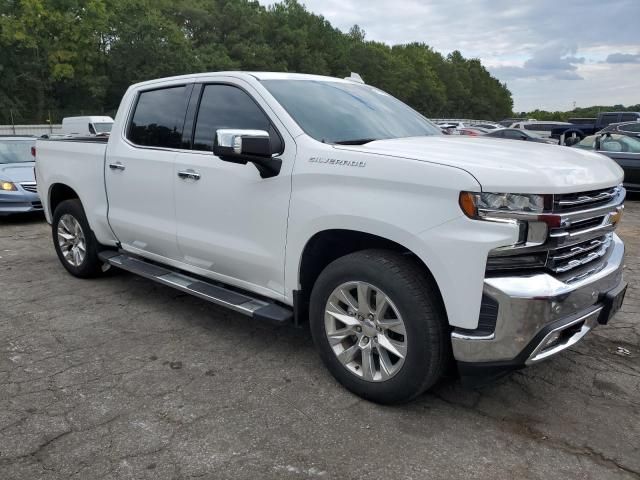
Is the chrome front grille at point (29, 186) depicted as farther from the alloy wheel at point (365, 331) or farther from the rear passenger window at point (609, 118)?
the rear passenger window at point (609, 118)

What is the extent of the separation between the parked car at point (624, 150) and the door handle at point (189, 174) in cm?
991

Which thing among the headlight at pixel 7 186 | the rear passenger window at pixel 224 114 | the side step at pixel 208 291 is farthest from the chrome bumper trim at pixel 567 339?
the headlight at pixel 7 186

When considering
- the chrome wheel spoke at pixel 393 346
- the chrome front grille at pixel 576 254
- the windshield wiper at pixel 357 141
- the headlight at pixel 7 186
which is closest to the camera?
the chrome front grille at pixel 576 254

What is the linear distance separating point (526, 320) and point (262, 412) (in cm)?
151

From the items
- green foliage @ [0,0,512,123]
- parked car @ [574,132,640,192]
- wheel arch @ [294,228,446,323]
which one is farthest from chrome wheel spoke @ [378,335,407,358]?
green foliage @ [0,0,512,123]

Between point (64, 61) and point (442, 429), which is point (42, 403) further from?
point (64, 61)

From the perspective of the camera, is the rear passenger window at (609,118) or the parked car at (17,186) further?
the rear passenger window at (609,118)

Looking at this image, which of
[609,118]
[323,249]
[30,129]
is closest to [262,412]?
[323,249]

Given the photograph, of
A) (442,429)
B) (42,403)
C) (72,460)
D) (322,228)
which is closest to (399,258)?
(322,228)

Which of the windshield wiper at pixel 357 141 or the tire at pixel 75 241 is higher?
the windshield wiper at pixel 357 141

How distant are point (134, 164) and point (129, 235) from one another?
2.10ft

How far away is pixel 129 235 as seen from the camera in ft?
15.8

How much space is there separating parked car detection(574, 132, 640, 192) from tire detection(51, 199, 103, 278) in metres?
10.1

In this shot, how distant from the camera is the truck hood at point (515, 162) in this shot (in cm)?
259
